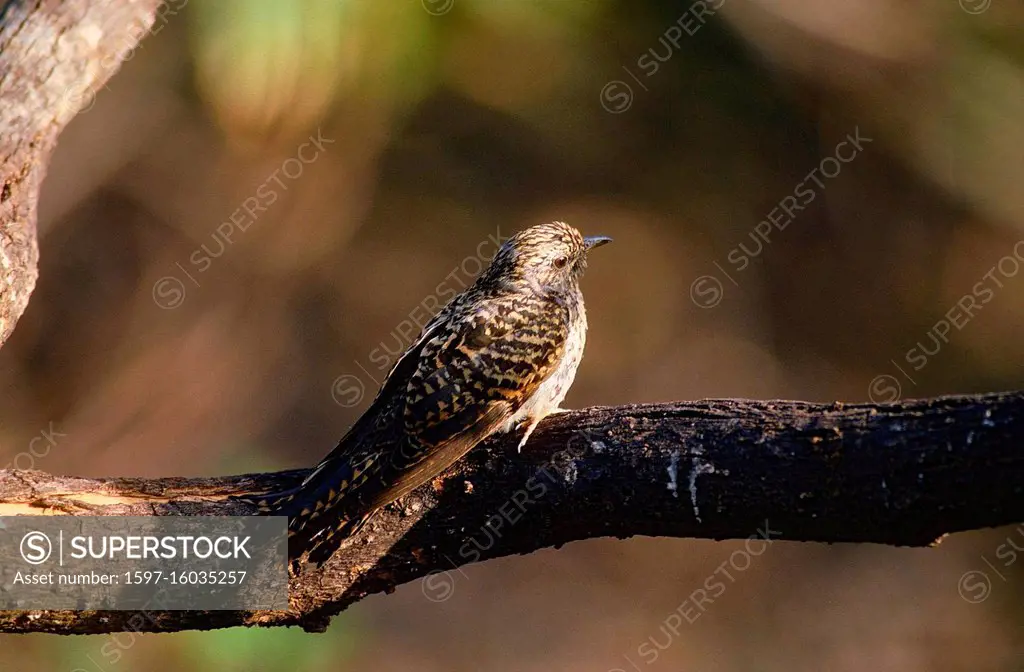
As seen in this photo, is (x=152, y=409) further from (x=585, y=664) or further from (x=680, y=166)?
(x=680, y=166)

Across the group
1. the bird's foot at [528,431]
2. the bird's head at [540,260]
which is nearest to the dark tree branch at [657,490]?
the bird's foot at [528,431]

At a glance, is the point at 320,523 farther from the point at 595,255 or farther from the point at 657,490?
the point at 595,255

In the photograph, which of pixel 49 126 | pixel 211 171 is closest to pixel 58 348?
pixel 211 171

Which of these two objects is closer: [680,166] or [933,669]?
[933,669]

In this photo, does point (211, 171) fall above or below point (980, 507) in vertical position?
below

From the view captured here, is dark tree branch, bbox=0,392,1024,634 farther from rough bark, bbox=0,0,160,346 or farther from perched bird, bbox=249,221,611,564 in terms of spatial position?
rough bark, bbox=0,0,160,346

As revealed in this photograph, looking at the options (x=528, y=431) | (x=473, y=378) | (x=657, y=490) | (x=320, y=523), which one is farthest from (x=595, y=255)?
(x=657, y=490)

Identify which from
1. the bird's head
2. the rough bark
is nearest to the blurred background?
the rough bark
